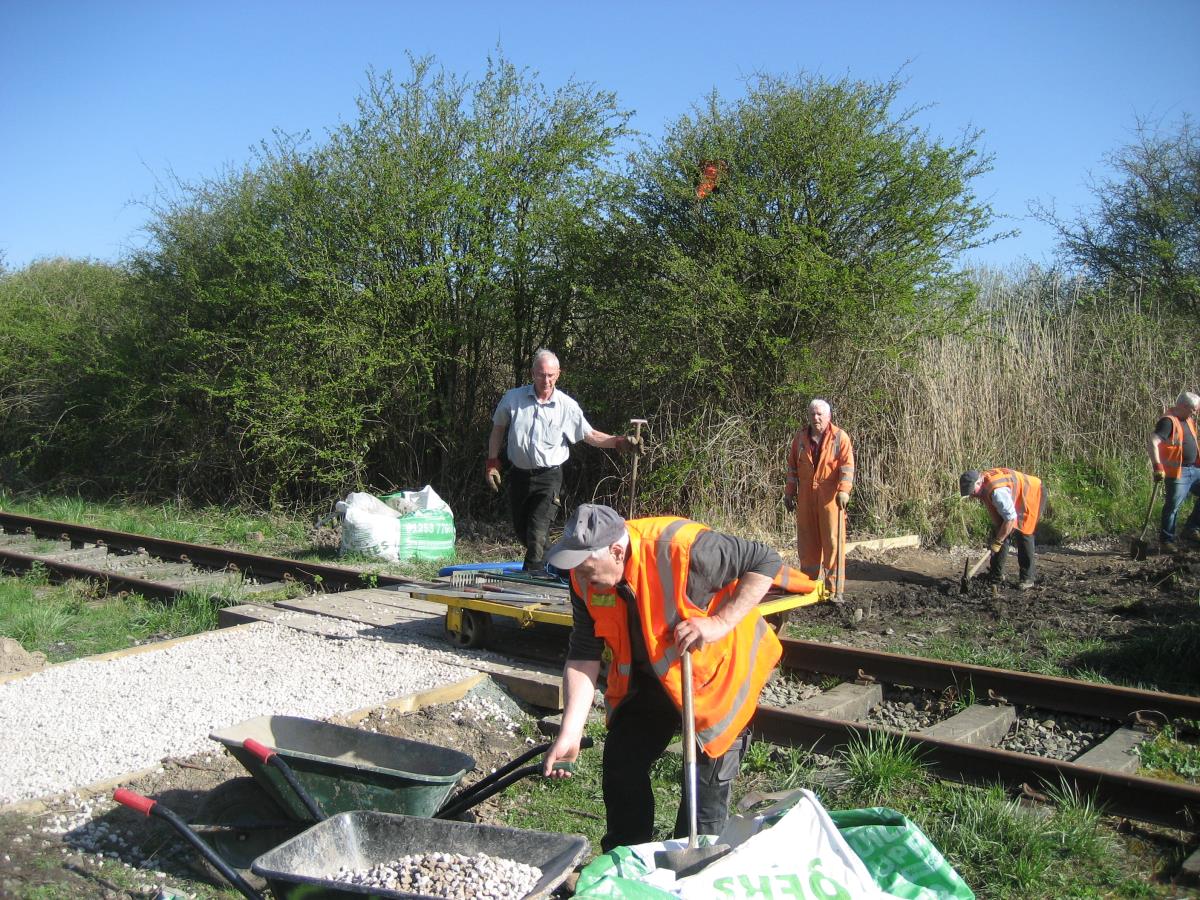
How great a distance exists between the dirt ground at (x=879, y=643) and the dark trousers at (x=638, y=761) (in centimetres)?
115

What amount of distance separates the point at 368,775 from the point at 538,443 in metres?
4.47

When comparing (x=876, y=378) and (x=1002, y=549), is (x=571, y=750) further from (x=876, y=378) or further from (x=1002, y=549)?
(x=876, y=378)

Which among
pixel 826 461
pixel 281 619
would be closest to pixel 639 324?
pixel 826 461

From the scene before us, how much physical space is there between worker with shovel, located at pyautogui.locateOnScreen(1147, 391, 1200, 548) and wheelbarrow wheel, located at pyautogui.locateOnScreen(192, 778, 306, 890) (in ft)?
33.0

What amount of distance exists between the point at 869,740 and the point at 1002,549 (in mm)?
5141

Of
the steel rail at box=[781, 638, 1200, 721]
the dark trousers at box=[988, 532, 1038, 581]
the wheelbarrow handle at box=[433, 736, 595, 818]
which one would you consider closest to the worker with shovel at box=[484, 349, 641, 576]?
the steel rail at box=[781, 638, 1200, 721]

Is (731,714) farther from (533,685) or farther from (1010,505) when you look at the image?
(1010,505)

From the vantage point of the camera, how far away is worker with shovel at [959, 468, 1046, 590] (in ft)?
29.6

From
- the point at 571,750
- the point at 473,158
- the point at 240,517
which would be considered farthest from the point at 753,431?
the point at 571,750

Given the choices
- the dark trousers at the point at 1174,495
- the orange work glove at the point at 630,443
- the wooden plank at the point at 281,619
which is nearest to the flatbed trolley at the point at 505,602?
the wooden plank at the point at 281,619

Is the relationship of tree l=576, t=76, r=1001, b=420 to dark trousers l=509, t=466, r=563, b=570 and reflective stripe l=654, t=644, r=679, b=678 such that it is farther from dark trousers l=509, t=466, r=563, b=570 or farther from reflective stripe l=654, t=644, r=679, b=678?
reflective stripe l=654, t=644, r=679, b=678

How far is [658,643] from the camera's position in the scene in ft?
10.7

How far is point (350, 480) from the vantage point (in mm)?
14094

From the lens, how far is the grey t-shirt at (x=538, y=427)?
809 cm
